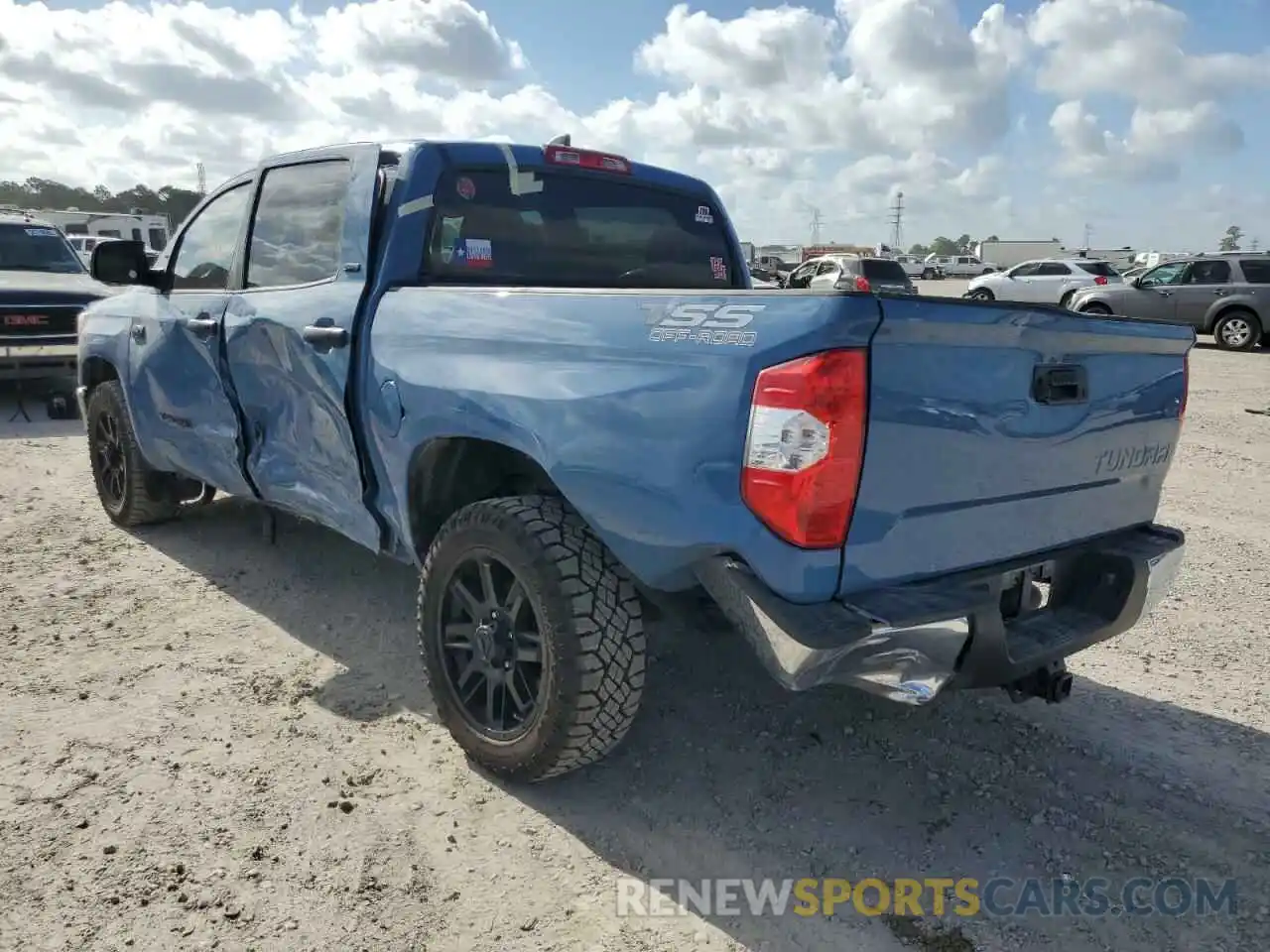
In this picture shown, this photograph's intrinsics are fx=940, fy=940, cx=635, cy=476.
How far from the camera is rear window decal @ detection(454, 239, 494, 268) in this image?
3.44m

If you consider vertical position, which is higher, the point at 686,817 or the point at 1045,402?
the point at 1045,402

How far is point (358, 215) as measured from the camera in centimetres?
345

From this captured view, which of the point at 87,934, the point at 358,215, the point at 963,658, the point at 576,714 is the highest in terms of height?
the point at 358,215

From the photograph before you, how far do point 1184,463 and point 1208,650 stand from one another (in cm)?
426

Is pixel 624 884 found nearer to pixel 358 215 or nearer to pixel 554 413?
pixel 554 413

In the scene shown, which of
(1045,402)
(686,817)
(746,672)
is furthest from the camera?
(746,672)

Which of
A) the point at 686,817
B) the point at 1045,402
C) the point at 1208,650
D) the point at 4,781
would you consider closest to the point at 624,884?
the point at 686,817

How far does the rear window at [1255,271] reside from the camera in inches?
652

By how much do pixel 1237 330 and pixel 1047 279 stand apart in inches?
351

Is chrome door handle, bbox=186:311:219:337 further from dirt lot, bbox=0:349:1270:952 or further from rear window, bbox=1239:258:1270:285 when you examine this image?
rear window, bbox=1239:258:1270:285

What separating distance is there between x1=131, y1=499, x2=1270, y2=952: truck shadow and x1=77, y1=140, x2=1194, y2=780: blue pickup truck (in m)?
0.37

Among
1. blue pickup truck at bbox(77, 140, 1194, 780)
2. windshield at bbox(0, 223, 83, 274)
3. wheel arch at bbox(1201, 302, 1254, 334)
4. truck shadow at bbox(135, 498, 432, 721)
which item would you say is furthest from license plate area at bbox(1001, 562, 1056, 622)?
wheel arch at bbox(1201, 302, 1254, 334)

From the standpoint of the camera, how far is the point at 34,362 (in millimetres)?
9500

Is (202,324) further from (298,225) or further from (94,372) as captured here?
(94,372)
